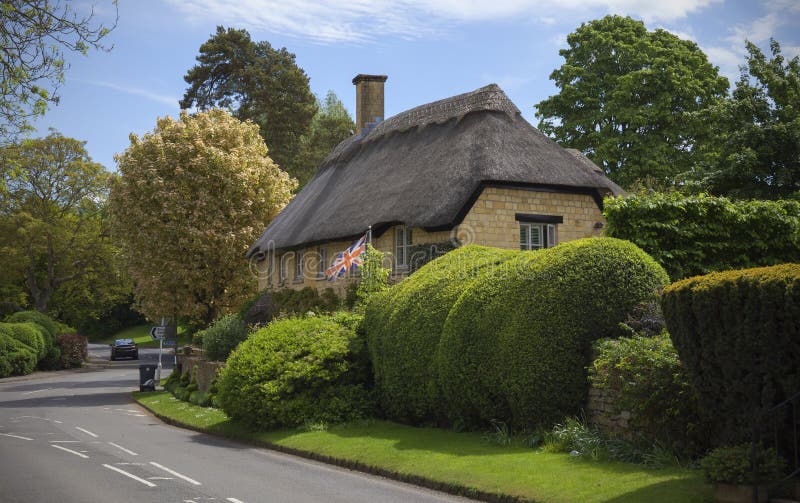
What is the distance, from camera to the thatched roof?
913 inches

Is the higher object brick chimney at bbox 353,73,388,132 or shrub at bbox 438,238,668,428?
brick chimney at bbox 353,73,388,132

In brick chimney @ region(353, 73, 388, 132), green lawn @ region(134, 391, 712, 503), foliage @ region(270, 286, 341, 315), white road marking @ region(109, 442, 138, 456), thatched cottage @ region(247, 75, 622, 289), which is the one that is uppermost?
brick chimney @ region(353, 73, 388, 132)

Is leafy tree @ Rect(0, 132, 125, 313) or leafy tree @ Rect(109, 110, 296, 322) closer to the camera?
leafy tree @ Rect(109, 110, 296, 322)

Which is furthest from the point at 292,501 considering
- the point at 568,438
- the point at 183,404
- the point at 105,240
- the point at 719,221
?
the point at 105,240

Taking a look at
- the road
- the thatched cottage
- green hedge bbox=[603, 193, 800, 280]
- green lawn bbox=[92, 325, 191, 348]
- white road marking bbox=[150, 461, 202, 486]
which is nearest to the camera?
the road

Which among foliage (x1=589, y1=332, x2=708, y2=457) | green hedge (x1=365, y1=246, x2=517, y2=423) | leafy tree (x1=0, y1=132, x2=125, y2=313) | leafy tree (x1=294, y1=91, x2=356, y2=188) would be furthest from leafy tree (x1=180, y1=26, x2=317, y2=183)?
foliage (x1=589, y1=332, x2=708, y2=457)

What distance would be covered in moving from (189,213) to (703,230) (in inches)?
931

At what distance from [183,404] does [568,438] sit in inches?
663

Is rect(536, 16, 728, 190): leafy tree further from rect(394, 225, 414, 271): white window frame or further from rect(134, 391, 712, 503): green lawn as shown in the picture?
rect(134, 391, 712, 503): green lawn

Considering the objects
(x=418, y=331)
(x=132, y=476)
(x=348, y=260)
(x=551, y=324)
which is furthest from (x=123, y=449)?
(x=551, y=324)

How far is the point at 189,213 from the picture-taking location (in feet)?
117

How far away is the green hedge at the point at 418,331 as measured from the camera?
52.3ft

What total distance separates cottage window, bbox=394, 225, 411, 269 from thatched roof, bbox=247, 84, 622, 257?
72cm

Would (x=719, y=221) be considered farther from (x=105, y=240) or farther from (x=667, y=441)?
(x=105, y=240)
